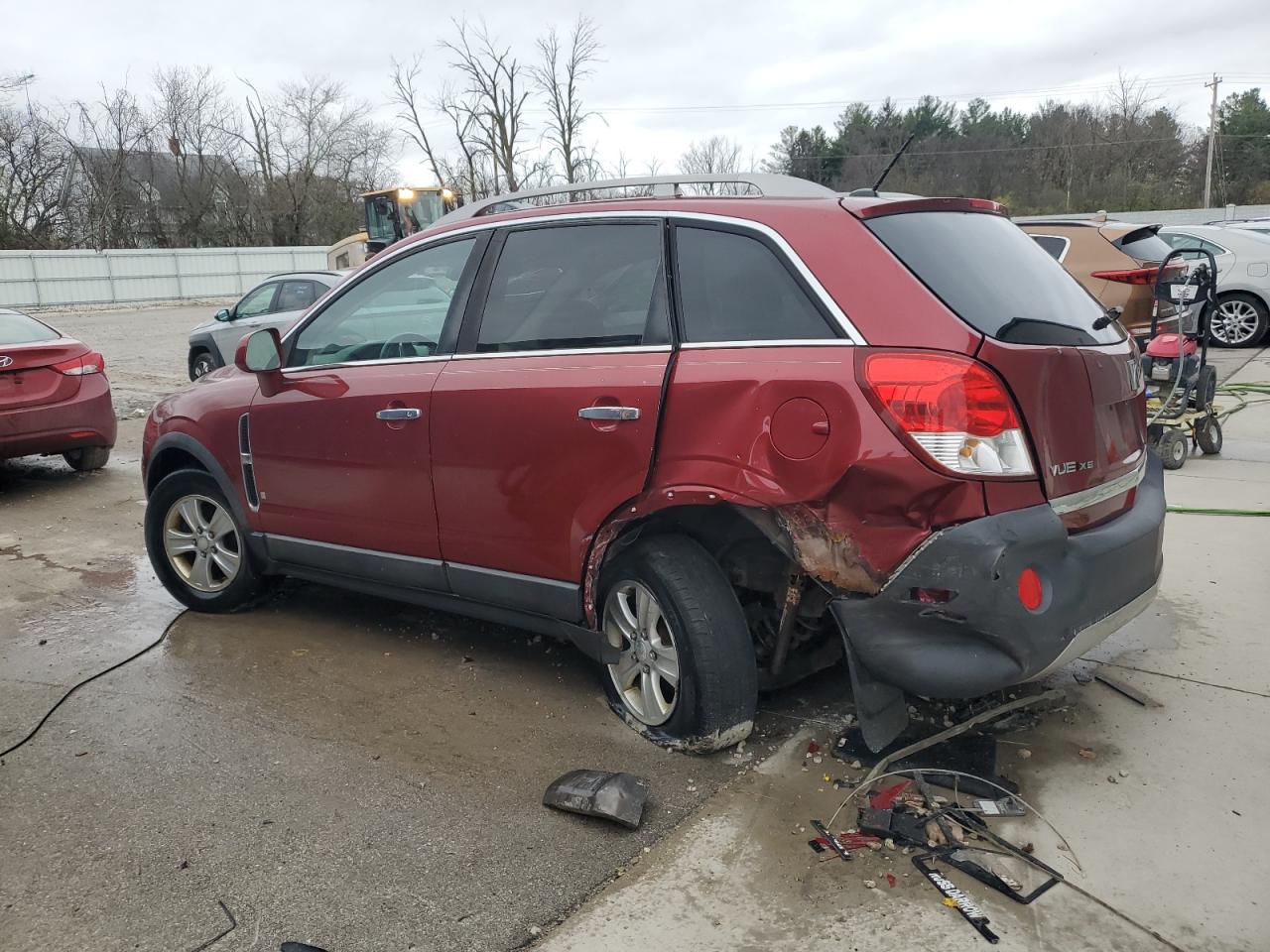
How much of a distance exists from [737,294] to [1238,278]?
1266 centimetres

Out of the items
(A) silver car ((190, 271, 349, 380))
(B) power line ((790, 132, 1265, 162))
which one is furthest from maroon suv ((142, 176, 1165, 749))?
(B) power line ((790, 132, 1265, 162))

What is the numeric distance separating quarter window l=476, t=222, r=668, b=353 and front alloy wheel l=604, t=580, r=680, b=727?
0.88m

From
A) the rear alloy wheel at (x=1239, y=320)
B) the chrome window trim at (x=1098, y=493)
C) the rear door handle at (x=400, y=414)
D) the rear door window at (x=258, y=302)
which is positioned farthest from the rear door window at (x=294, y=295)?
the rear alloy wheel at (x=1239, y=320)

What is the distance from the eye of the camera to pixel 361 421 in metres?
4.07

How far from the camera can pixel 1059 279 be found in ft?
11.3

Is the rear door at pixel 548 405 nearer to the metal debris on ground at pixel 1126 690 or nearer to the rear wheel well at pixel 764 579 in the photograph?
the rear wheel well at pixel 764 579

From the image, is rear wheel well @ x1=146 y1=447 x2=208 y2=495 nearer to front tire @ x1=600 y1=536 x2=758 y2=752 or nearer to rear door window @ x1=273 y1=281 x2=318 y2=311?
front tire @ x1=600 y1=536 x2=758 y2=752

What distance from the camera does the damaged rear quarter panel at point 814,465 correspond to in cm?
275

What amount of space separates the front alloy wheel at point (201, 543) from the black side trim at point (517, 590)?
1542mm

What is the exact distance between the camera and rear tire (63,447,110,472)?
8.59 meters

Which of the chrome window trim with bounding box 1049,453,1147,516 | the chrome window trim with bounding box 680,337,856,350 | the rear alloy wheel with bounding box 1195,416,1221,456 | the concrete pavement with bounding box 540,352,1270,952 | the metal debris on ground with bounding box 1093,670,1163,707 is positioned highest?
the chrome window trim with bounding box 680,337,856,350

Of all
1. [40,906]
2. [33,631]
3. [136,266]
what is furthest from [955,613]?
[136,266]

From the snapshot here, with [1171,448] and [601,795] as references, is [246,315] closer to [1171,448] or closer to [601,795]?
[1171,448]

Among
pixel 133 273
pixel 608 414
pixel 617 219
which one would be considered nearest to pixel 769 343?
pixel 608 414
